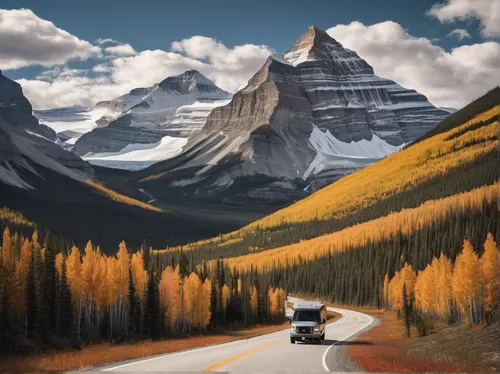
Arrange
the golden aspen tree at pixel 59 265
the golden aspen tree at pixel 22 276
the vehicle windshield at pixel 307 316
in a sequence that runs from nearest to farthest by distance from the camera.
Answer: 1. the vehicle windshield at pixel 307 316
2. the golden aspen tree at pixel 22 276
3. the golden aspen tree at pixel 59 265

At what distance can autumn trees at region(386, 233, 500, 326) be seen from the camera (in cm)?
9812

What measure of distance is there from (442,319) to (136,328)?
5907 cm

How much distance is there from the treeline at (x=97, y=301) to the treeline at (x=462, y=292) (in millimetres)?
31007

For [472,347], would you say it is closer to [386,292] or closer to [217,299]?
[217,299]

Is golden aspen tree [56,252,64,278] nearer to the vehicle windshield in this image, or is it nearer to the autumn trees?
the vehicle windshield

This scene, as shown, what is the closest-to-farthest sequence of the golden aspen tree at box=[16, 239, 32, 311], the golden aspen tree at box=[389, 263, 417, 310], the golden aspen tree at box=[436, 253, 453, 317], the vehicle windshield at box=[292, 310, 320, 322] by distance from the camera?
the vehicle windshield at box=[292, 310, 320, 322]
the golden aspen tree at box=[16, 239, 32, 311]
the golden aspen tree at box=[436, 253, 453, 317]
the golden aspen tree at box=[389, 263, 417, 310]

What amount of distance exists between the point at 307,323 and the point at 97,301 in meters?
42.1

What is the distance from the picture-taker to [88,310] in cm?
8875

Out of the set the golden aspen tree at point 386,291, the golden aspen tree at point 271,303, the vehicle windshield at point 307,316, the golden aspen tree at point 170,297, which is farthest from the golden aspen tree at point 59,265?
the golden aspen tree at point 386,291

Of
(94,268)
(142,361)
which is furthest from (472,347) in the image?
(94,268)

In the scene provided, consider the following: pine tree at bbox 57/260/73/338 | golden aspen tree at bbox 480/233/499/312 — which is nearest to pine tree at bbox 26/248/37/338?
pine tree at bbox 57/260/73/338

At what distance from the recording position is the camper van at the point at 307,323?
54219 millimetres

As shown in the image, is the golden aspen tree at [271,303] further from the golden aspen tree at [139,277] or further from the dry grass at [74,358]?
the dry grass at [74,358]

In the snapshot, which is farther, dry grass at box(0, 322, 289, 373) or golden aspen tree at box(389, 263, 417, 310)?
golden aspen tree at box(389, 263, 417, 310)
